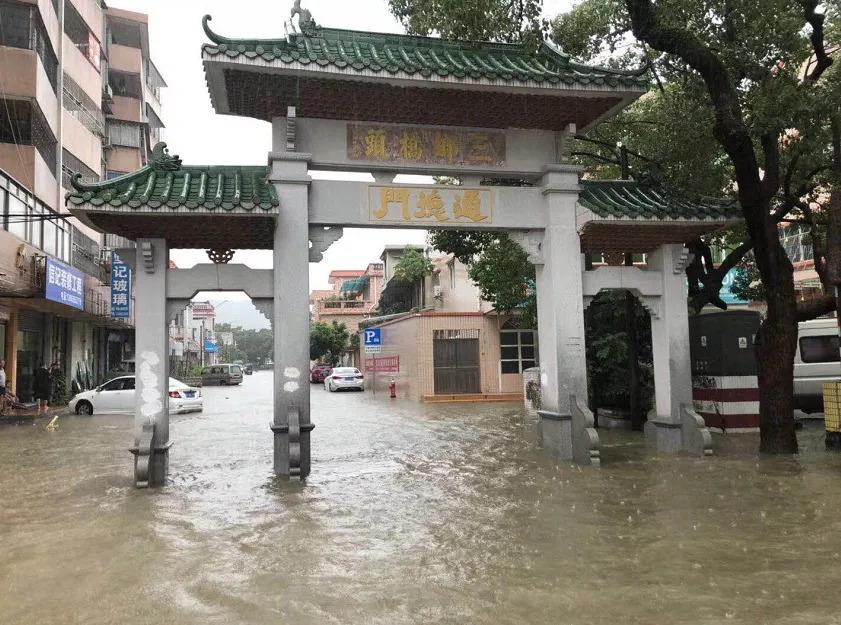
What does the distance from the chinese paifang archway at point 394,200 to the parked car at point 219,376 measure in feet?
126

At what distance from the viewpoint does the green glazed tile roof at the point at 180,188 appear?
7.93 m

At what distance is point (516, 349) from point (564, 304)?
626 inches

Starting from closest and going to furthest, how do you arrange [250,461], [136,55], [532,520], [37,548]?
[37,548] → [532,520] → [250,461] → [136,55]

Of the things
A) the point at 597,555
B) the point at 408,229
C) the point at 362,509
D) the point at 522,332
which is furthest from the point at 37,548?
the point at 522,332

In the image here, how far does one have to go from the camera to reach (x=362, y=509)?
7250mm

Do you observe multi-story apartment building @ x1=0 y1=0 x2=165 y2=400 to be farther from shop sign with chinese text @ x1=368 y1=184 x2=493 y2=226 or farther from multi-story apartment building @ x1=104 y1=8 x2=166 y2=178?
shop sign with chinese text @ x1=368 y1=184 x2=493 y2=226

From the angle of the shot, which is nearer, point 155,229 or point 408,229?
point 155,229

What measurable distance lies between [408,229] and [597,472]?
4.31 meters

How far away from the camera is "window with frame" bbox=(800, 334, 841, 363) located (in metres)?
14.7

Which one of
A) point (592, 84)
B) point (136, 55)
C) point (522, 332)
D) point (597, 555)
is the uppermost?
point (136, 55)

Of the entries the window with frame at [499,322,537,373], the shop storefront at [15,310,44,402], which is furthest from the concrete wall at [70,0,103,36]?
the window with frame at [499,322,537,373]

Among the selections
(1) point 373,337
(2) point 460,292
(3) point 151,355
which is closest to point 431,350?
(1) point 373,337

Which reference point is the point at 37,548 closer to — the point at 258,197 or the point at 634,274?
the point at 258,197

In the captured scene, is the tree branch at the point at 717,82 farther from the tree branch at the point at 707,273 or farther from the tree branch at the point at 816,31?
Result: the tree branch at the point at 707,273
